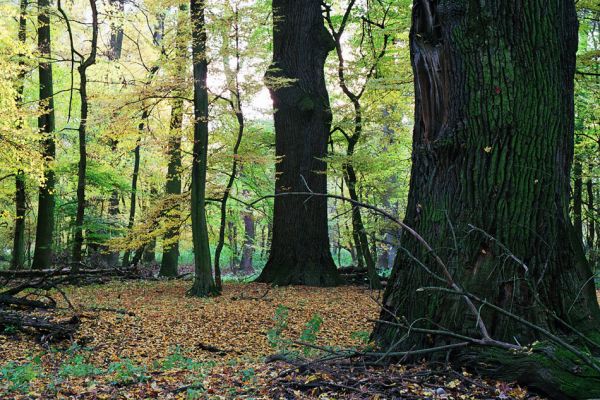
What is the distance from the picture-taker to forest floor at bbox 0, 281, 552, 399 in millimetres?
2881

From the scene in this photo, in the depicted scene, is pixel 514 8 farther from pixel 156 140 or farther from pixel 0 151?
pixel 0 151

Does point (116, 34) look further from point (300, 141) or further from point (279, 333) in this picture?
point (279, 333)

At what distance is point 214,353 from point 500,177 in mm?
3625

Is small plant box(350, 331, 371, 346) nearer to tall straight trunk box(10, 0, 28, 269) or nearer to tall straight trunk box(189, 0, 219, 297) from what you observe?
tall straight trunk box(189, 0, 219, 297)

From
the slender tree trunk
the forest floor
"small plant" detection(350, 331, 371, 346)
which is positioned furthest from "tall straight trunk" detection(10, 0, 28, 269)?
"small plant" detection(350, 331, 371, 346)

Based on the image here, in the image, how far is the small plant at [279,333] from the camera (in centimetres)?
534

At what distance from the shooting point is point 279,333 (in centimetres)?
599

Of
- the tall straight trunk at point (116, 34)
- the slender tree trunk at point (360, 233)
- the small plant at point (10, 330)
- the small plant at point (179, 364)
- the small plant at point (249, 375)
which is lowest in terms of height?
the small plant at point (179, 364)

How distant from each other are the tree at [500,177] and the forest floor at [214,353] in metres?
0.52

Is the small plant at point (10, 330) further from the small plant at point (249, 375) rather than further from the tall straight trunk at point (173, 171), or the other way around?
the tall straight trunk at point (173, 171)

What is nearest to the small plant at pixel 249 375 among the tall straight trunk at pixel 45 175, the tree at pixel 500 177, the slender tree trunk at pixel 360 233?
the tree at pixel 500 177

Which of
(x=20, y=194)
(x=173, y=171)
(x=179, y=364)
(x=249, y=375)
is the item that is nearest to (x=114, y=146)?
(x=173, y=171)

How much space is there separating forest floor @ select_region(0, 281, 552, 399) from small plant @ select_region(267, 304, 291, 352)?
0.02m

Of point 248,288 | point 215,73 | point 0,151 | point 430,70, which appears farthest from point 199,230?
point 430,70
